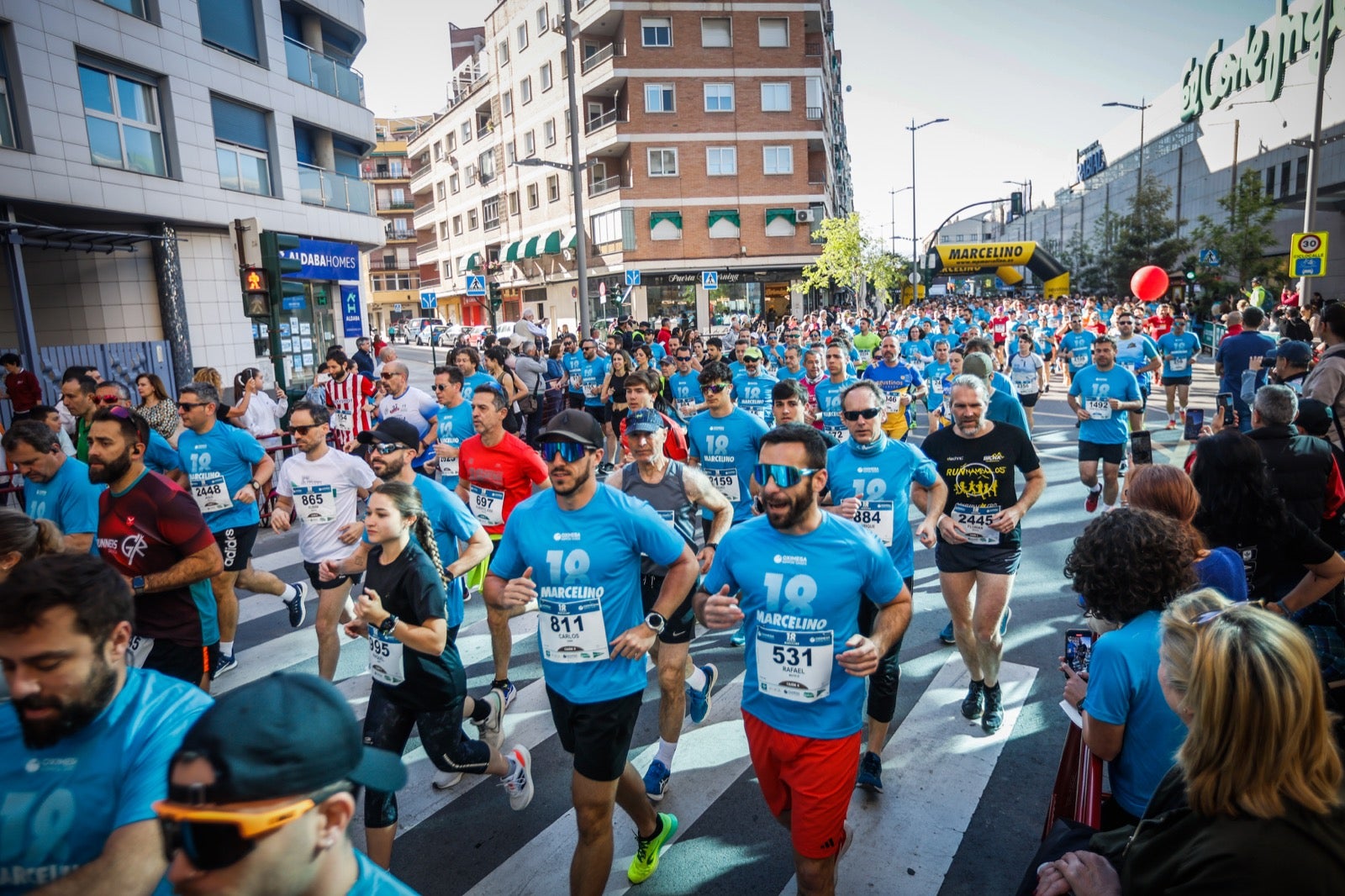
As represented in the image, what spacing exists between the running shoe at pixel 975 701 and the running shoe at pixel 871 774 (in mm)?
949

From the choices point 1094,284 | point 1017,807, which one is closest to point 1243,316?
point 1017,807

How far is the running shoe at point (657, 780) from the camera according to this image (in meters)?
4.25

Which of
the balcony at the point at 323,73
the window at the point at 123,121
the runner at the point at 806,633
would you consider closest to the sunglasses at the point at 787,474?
the runner at the point at 806,633

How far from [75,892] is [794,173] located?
42671 millimetres

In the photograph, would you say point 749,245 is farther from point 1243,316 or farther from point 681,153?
point 1243,316

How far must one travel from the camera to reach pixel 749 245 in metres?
41.2

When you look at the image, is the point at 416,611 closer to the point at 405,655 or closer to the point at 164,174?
the point at 405,655

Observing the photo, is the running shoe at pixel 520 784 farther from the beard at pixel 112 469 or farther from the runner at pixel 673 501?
the beard at pixel 112 469

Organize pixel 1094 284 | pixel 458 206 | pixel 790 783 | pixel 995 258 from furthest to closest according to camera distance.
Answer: pixel 458 206 < pixel 995 258 < pixel 1094 284 < pixel 790 783

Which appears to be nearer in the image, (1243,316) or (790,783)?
(790,783)

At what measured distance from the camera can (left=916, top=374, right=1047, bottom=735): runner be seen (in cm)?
480

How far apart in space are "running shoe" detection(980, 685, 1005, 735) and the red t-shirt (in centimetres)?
333

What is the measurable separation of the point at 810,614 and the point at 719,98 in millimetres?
41298

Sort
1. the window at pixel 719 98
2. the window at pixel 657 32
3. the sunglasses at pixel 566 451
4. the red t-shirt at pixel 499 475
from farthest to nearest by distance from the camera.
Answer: the window at pixel 719 98 → the window at pixel 657 32 → the red t-shirt at pixel 499 475 → the sunglasses at pixel 566 451
